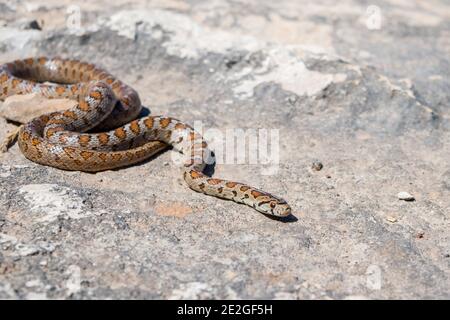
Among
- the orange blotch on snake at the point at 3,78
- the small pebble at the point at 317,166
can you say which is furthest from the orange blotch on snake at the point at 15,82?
the small pebble at the point at 317,166

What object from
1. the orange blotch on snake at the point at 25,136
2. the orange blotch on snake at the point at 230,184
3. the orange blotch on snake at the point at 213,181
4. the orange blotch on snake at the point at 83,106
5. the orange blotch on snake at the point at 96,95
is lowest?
the orange blotch on snake at the point at 213,181

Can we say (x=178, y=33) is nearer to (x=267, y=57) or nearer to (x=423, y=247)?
(x=267, y=57)

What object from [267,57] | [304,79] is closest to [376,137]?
[304,79]

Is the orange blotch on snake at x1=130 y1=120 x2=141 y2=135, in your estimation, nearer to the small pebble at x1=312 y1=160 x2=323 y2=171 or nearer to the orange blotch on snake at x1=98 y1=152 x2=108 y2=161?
the orange blotch on snake at x1=98 y1=152 x2=108 y2=161

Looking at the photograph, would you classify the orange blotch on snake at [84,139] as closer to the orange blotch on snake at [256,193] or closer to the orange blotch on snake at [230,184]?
the orange blotch on snake at [230,184]

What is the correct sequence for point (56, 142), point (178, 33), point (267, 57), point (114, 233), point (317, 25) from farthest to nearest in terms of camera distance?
1. point (317, 25)
2. point (178, 33)
3. point (267, 57)
4. point (56, 142)
5. point (114, 233)

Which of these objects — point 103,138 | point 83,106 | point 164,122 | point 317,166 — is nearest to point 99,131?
point 83,106
